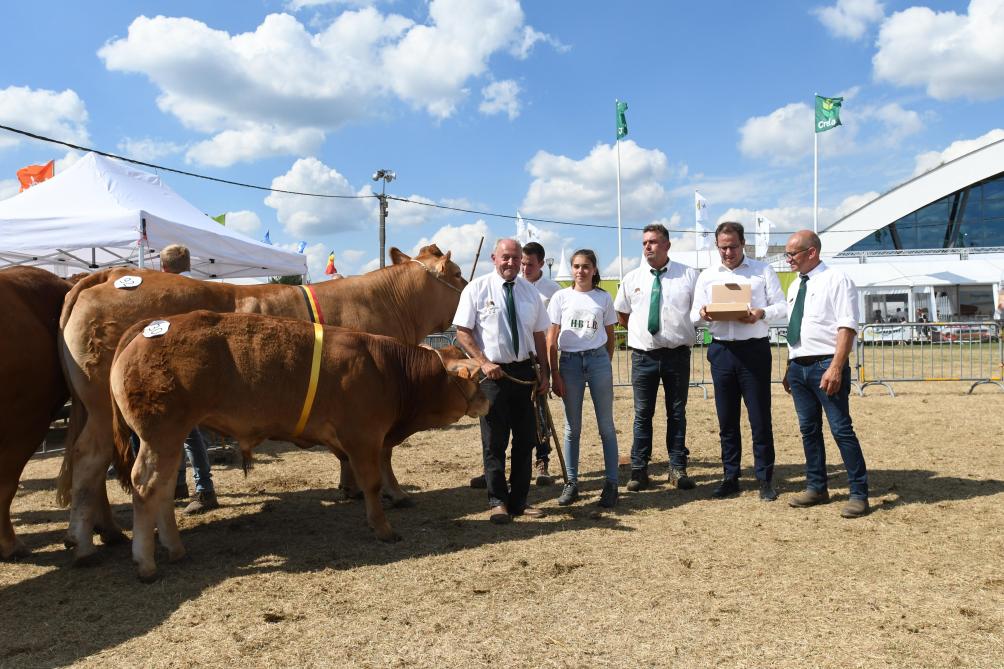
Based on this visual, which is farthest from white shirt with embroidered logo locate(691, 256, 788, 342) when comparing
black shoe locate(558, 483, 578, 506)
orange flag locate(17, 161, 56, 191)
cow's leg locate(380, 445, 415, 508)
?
orange flag locate(17, 161, 56, 191)

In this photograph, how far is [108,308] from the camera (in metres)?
4.43

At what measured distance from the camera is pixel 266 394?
13.5 feet

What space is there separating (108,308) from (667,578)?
3.95 meters

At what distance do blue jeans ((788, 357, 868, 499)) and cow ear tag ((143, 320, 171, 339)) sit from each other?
179 inches

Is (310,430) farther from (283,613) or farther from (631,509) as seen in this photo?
(631,509)

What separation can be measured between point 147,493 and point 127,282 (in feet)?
5.02

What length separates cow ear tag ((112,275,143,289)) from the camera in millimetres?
4551

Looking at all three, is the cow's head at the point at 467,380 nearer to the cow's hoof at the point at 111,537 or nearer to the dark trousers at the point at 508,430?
the dark trousers at the point at 508,430

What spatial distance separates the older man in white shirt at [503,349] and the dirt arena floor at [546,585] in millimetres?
393

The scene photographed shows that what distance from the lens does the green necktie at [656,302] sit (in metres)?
5.80

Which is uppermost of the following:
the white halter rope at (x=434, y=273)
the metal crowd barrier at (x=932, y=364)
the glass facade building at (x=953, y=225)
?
the glass facade building at (x=953, y=225)

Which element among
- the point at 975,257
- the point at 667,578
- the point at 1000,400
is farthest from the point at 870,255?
the point at 667,578

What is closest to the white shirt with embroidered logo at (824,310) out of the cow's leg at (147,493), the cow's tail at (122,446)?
the cow's leg at (147,493)

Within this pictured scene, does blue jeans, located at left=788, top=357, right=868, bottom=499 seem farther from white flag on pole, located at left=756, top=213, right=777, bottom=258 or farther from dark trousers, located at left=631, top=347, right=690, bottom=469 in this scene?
white flag on pole, located at left=756, top=213, right=777, bottom=258
